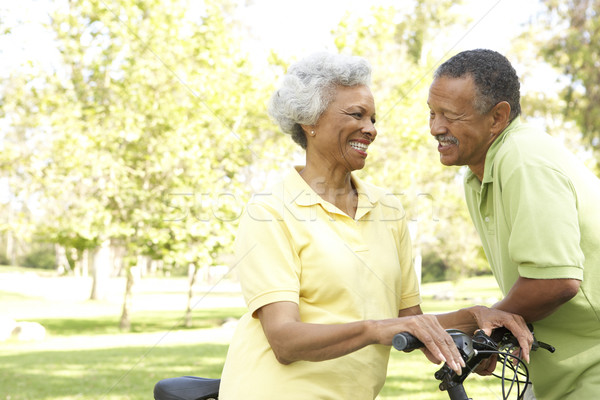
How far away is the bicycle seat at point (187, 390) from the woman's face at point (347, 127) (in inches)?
34.1

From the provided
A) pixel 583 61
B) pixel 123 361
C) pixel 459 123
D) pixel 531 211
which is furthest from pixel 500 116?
pixel 583 61

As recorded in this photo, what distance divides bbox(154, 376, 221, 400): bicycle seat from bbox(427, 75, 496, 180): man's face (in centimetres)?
110

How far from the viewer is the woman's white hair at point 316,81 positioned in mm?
2160

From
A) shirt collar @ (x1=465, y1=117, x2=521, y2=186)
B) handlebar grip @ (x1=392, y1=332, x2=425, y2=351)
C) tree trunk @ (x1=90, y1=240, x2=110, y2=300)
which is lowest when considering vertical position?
tree trunk @ (x1=90, y1=240, x2=110, y2=300)

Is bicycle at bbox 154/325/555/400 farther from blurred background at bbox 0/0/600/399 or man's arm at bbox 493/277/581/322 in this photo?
blurred background at bbox 0/0/600/399

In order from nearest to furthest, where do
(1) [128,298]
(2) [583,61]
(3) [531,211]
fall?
(3) [531,211]
(2) [583,61]
(1) [128,298]

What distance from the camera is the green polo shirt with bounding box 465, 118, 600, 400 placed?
163 centimetres

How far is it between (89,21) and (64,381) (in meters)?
8.54

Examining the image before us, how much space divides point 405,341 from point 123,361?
978 cm

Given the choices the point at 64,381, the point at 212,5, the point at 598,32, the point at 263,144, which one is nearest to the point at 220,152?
the point at 263,144

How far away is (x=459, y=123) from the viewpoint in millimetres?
2021

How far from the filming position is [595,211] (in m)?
1.74

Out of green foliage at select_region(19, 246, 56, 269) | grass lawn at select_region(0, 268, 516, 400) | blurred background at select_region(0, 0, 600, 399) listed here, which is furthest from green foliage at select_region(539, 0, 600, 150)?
green foliage at select_region(19, 246, 56, 269)

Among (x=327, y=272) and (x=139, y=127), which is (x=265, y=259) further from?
(x=139, y=127)
